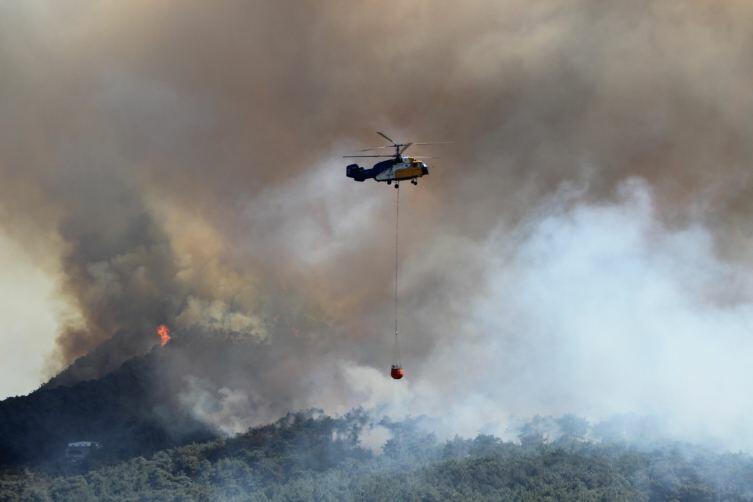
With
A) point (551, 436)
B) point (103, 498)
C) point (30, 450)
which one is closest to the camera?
point (103, 498)

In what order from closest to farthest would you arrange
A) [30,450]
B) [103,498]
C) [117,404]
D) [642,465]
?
[642,465] < [103,498] < [30,450] < [117,404]

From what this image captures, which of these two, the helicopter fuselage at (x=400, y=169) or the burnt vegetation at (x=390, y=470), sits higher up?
the helicopter fuselage at (x=400, y=169)

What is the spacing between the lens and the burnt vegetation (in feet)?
283

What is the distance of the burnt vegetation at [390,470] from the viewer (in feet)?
283

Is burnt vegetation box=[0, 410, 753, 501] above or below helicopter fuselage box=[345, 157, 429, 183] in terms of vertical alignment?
below

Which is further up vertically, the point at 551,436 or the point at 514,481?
the point at 551,436

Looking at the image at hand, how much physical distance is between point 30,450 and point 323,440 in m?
43.4

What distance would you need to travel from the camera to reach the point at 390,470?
97.4m

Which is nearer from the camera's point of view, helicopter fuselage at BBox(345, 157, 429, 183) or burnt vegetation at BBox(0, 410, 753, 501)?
helicopter fuselage at BBox(345, 157, 429, 183)

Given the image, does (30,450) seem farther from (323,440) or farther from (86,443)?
(323,440)

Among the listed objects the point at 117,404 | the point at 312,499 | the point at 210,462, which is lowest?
the point at 312,499

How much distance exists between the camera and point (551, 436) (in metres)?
107

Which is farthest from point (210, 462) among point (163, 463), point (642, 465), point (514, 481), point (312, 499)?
point (642, 465)

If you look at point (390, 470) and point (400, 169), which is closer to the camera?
point (400, 169)
